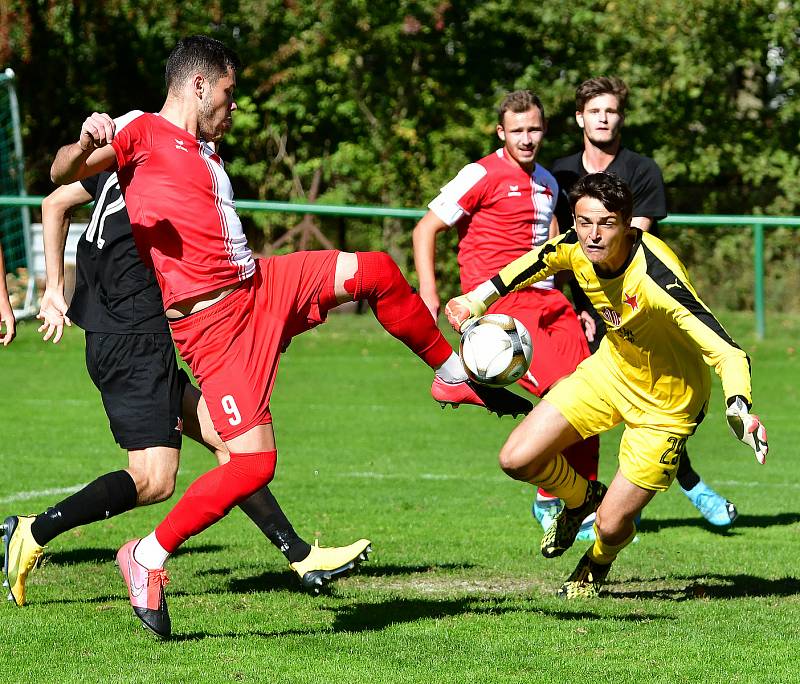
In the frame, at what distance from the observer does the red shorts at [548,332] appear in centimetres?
716

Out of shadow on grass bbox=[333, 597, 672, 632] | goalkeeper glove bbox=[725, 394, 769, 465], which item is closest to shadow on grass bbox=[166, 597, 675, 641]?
shadow on grass bbox=[333, 597, 672, 632]

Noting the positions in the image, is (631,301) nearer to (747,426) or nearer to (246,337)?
(747,426)

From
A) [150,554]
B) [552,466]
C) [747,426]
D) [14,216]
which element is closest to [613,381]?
[552,466]

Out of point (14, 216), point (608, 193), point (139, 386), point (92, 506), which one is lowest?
point (14, 216)

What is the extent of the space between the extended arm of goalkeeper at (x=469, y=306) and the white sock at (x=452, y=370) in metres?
0.18

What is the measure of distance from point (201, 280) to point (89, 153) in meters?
0.64

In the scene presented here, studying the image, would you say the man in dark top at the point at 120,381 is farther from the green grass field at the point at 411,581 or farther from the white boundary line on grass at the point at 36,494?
the white boundary line on grass at the point at 36,494

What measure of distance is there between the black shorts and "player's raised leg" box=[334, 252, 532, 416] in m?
0.94

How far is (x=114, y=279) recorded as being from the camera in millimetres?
5832

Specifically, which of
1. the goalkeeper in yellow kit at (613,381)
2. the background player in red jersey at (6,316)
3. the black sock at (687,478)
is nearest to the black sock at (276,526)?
the goalkeeper in yellow kit at (613,381)

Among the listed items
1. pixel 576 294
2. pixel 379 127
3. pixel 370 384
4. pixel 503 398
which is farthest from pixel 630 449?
pixel 379 127

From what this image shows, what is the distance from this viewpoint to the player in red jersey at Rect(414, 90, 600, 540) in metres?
7.25

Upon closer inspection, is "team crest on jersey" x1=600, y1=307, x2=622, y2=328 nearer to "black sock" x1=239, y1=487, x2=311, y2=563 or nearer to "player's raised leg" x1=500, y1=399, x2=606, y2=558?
"player's raised leg" x1=500, y1=399, x2=606, y2=558

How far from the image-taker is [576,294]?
7.75 m
